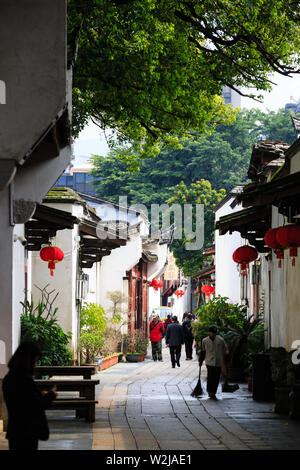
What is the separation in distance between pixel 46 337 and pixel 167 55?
6898mm

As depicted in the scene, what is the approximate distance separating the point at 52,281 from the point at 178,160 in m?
40.9

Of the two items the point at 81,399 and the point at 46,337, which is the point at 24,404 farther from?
the point at 46,337

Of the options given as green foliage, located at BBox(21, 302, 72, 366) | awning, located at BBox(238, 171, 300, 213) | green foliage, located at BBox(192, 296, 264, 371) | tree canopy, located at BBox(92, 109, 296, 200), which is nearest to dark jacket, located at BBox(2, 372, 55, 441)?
awning, located at BBox(238, 171, 300, 213)

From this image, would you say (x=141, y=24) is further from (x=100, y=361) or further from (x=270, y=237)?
(x=100, y=361)

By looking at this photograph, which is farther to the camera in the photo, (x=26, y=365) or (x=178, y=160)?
(x=178, y=160)

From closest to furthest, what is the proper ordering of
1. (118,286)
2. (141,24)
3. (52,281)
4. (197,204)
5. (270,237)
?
(270,237)
(141,24)
(52,281)
(118,286)
(197,204)

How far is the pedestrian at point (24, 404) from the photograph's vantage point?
7129 millimetres

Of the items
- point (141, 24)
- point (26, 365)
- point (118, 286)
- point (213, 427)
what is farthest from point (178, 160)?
point (26, 365)

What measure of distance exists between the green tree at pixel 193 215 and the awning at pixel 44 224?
31831 mm

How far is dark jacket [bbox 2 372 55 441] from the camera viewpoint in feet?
23.4

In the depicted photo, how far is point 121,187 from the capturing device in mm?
59594

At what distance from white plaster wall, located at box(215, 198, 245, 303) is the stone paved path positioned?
682 inches

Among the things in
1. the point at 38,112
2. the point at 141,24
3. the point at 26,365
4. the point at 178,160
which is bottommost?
the point at 26,365

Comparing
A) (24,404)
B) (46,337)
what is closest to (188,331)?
(46,337)
